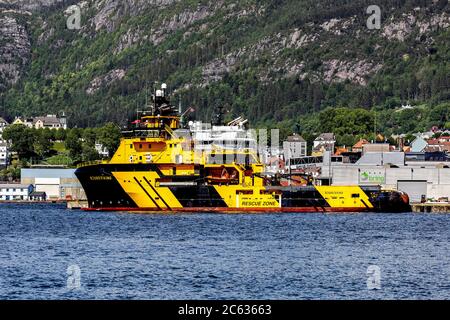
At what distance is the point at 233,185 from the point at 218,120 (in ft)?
27.4

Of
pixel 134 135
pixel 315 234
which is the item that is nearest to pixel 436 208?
pixel 134 135

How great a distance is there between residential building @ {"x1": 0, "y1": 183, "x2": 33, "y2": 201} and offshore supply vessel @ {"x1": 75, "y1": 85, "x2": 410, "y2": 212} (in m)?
67.6

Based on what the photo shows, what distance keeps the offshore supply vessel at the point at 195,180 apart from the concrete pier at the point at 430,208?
1125cm

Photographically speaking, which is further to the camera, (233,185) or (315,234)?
(233,185)

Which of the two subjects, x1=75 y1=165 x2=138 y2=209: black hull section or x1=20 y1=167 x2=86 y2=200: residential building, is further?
x1=20 y1=167 x2=86 y2=200: residential building

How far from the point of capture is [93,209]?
120 m

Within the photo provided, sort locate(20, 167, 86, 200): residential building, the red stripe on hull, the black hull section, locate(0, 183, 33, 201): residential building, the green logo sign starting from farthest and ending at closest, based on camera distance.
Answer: locate(20, 167, 86, 200): residential building → locate(0, 183, 33, 201): residential building → the green logo sign → the black hull section → the red stripe on hull

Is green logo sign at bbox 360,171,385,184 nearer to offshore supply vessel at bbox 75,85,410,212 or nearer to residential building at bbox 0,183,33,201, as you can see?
offshore supply vessel at bbox 75,85,410,212

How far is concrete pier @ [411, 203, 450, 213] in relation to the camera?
129375 mm

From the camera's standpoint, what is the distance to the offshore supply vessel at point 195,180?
114 meters

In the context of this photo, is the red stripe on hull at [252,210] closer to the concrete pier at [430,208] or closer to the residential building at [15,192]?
the concrete pier at [430,208]

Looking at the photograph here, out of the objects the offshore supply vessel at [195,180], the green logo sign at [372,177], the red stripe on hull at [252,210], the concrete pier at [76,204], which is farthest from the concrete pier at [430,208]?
the concrete pier at [76,204]

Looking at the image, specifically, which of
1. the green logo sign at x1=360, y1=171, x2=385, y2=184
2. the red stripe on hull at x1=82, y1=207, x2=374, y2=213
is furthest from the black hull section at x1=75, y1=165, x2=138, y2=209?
the green logo sign at x1=360, y1=171, x2=385, y2=184

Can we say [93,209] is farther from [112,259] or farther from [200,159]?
[112,259]
